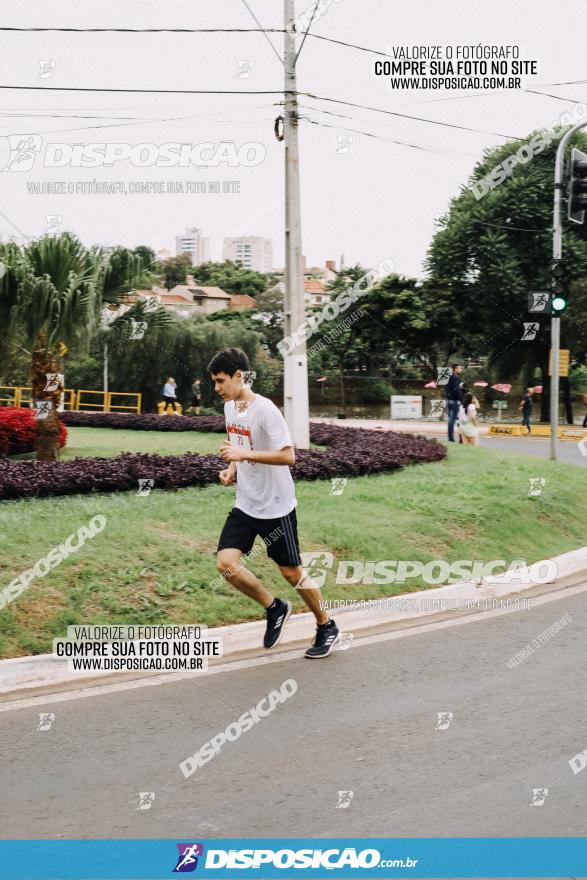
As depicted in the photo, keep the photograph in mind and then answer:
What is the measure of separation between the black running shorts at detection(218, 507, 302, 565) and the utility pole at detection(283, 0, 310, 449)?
30.5 ft

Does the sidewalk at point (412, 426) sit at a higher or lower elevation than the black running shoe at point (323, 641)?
lower

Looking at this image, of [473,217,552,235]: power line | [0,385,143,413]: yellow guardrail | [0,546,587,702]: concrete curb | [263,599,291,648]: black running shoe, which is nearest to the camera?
[0,546,587,702]: concrete curb

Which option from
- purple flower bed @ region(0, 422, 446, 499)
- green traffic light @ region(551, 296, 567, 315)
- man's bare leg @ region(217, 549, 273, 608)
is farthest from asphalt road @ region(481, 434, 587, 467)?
man's bare leg @ region(217, 549, 273, 608)

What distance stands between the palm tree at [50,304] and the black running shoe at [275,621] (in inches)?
331

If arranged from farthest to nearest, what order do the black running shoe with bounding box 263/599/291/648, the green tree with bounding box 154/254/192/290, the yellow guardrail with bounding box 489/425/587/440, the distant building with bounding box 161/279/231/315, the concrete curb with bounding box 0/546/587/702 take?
the green tree with bounding box 154/254/192/290, the distant building with bounding box 161/279/231/315, the yellow guardrail with bounding box 489/425/587/440, the black running shoe with bounding box 263/599/291/648, the concrete curb with bounding box 0/546/587/702

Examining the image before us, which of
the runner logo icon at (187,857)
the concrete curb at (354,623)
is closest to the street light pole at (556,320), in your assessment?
the concrete curb at (354,623)

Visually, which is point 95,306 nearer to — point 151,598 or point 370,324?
point 151,598

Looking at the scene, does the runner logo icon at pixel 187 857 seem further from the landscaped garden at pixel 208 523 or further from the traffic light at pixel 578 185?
the traffic light at pixel 578 185

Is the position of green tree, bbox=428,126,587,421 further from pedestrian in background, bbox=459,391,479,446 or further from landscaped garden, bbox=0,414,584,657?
landscaped garden, bbox=0,414,584,657

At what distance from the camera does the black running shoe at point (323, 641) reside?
6617 mm

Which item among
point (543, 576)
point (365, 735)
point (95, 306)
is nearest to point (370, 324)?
point (95, 306)

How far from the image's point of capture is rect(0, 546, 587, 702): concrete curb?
603 cm

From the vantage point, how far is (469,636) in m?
7.29

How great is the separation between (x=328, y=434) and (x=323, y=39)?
22.9ft
